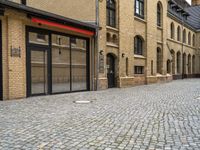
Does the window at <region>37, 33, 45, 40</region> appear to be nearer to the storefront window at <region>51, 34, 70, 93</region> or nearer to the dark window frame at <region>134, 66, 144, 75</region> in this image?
the storefront window at <region>51, 34, 70, 93</region>

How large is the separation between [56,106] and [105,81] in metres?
9.25

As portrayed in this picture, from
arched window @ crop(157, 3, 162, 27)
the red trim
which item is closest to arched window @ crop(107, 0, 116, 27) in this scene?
the red trim

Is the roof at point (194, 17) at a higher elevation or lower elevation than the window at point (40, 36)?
higher

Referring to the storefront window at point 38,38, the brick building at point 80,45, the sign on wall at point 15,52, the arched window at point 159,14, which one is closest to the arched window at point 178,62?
the brick building at point 80,45

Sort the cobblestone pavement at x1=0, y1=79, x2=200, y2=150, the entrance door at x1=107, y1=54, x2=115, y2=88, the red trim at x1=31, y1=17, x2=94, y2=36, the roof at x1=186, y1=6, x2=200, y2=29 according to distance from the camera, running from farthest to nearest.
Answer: the roof at x1=186, y1=6, x2=200, y2=29 → the entrance door at x1=107, y1=54, x2=115, y2=88 → the red trim at x1=31, y1=17, x2=94, y2=36 → the cobblestone pavement at x1=0, y1=79, x2=200, y2=150

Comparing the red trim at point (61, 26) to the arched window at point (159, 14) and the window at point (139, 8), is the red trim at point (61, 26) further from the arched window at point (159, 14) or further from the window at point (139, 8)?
the arched window at point (159, 14)

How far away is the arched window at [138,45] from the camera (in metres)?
25.9

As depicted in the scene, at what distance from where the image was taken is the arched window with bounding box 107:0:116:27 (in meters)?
21.6

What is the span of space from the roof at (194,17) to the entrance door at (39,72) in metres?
38.9

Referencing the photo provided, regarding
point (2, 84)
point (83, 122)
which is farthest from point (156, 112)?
point (2, 84)

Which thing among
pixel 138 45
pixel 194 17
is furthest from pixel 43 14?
pixel 194 17

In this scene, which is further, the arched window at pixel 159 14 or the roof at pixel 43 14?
the arched window at pixel 159 14

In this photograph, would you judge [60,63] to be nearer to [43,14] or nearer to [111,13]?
[43,14]

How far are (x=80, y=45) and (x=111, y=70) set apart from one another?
4.23 metres
